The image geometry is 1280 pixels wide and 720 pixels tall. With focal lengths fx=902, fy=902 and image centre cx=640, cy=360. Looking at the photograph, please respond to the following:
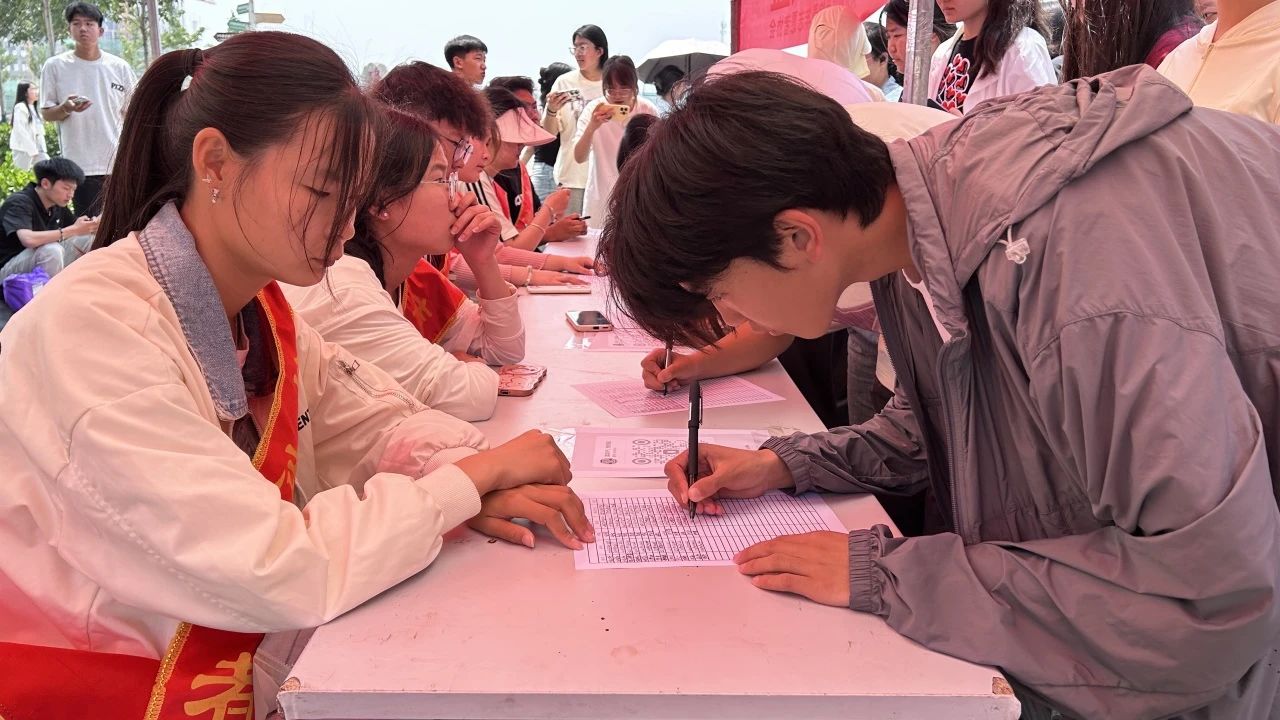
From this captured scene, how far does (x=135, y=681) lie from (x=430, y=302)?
4.60ft

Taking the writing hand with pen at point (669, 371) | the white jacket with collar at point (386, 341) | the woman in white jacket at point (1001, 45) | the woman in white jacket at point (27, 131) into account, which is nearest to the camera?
the white jacket with collar at point (386, 341)

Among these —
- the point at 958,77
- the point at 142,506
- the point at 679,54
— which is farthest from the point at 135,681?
the point at 679,54

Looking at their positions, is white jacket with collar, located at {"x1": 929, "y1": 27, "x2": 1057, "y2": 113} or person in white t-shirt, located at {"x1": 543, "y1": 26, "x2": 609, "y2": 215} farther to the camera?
person in white t-shirt, located at {"x1": 543, "y1": 26, "x2": 609, "y2": 215}

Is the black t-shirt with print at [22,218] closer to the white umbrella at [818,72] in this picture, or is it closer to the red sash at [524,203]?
the red sash at [524,203]

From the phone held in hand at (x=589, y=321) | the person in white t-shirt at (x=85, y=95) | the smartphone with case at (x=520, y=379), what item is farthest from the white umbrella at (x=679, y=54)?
the smartphone with case at (x=520, y=379)

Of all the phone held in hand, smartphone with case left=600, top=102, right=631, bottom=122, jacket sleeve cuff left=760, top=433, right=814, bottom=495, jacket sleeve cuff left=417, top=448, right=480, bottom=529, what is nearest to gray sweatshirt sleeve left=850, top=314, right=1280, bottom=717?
jacket sleeve cuff left=760, top=433, right=814, bottom=495

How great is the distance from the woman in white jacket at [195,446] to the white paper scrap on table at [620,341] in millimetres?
939

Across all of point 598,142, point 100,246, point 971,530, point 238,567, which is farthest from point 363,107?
point 598,142

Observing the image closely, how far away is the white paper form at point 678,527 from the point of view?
1037mm

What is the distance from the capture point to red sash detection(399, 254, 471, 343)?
2207 millimetres

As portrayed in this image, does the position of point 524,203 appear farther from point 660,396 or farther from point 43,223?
point 660,396

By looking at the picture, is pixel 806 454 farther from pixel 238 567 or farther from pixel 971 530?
pixel 238 567

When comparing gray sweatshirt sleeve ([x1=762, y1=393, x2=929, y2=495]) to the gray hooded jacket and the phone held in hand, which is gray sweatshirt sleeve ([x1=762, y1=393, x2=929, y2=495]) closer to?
the gray hooded jacket

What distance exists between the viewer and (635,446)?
144 centimetres
